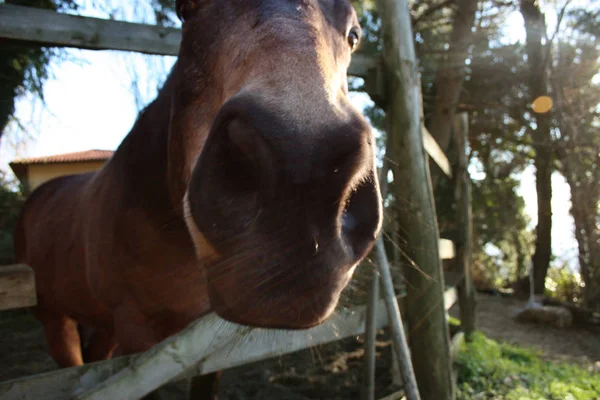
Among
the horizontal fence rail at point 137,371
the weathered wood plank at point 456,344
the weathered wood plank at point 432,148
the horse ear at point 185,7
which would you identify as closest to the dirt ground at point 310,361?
the horizontal fence rail at point 137,371

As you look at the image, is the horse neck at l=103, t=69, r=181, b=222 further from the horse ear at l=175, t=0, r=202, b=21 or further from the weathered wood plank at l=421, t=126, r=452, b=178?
the weathered wood plank at l=421, t=126, r=452, b=178

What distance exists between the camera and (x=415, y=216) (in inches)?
104

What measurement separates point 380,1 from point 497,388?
352 centimetres

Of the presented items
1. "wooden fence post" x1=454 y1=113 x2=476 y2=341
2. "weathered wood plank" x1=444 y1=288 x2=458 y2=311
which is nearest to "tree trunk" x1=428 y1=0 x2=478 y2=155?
"wooden fence post" x1=454 y1=113 x2=476 y2=341

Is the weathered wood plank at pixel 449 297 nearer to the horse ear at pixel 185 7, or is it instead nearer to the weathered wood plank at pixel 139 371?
the weathered wood plank at pixel 139 371

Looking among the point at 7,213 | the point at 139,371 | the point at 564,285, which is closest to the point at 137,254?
the point at 139,371

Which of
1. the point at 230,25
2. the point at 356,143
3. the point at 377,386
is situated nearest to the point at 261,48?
the point at 230,25

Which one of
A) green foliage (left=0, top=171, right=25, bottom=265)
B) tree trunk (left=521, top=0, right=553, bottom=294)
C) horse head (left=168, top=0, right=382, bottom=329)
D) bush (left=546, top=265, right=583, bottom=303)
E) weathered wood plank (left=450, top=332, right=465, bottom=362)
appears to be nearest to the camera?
horse head (left=168, top=0, right=382, bottom=329)

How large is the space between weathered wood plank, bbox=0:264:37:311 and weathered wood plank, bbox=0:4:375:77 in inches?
43.0

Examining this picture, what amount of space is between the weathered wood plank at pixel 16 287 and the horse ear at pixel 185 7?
1.33 meters

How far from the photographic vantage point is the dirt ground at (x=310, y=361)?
152 inches

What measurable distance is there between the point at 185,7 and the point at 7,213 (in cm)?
768

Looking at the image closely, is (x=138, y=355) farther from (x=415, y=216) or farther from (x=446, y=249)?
(x=446, y=249)

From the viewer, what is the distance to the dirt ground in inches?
152
